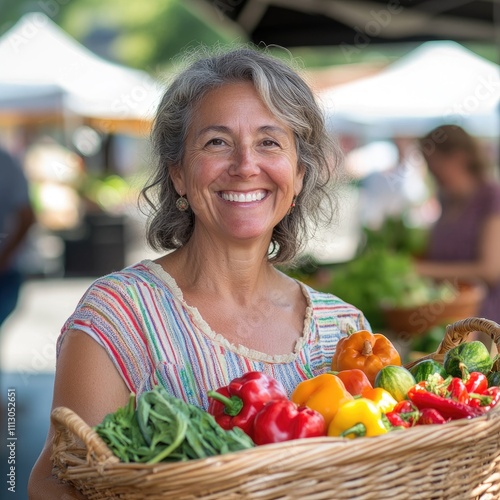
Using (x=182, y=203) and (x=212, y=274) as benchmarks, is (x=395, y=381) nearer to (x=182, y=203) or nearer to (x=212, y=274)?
→ (x=212, y=274)

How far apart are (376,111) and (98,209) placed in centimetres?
612

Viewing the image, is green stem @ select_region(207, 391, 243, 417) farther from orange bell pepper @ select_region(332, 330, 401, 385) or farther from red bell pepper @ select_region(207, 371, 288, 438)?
orange bell pepper @ select_region(332, 330, 401, 385)

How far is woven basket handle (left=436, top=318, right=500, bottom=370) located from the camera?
7.47ft

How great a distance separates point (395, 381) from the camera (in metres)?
2.01

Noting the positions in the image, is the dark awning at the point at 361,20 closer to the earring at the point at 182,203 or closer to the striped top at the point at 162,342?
the earring at the point at 182,203

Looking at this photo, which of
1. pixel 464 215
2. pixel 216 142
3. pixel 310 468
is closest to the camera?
pixel 310 468

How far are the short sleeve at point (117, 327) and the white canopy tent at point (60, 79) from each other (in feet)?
26.2

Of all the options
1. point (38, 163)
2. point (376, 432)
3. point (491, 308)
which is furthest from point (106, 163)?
point (376, 432)

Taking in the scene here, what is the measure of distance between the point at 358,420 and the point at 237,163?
2.82 feet

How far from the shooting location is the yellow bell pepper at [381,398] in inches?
74.6

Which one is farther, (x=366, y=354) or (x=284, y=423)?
(x=366, y=354)

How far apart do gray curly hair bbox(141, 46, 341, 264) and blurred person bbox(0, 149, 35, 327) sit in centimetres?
250

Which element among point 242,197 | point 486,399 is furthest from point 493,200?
point 486,399

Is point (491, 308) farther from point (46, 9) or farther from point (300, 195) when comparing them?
point (46, 9)
